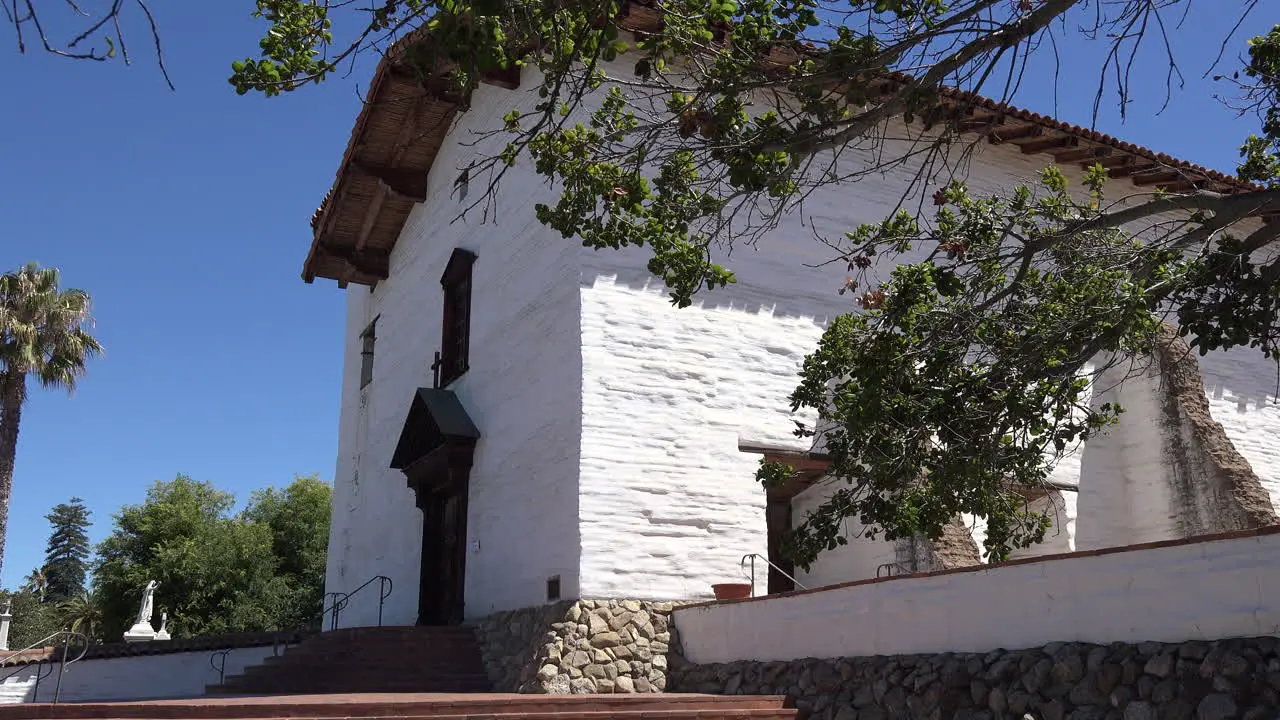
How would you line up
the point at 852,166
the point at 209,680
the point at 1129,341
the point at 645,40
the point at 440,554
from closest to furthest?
the point at 645,40, the point at 1129,341, the point at 852,166, the point at 440,554, the point at 209,680

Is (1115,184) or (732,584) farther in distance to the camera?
(1115,184)

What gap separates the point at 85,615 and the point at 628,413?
2948cm

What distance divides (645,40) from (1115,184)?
10.9 meters

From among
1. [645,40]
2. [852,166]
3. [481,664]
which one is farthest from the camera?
[852,166]

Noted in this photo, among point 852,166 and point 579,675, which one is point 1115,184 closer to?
point 852,166

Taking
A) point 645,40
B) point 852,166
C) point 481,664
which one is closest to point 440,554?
point 481,664

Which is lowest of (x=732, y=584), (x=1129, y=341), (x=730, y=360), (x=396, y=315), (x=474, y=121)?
(x=732, y=584)

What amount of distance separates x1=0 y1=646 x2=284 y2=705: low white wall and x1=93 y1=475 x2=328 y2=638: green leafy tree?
515 inches

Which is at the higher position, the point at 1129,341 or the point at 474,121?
the point at 474,121

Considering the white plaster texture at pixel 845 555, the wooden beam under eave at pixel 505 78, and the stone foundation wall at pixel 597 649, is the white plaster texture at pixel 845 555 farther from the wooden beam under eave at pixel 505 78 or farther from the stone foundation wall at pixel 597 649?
the wooden beam under eave at pixel 505 78

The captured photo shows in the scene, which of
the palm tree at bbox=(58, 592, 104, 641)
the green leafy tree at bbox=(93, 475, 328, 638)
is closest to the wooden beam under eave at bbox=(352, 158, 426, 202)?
the green leafy tree at bbox=(93, 475, 328, 638)

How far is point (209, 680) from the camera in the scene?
1616 cm

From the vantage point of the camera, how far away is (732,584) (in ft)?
34.2

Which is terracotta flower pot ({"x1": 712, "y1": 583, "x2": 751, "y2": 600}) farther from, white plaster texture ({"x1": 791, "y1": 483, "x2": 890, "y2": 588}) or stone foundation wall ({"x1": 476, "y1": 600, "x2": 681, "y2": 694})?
white plaster texture ({"x1": 791, "y1": 483, "x2": 890, "y2": 588})
